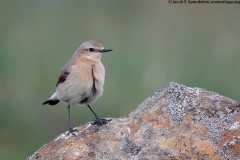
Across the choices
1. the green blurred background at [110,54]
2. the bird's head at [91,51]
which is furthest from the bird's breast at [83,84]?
the green blurred background at [110,54]

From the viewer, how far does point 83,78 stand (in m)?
8.02

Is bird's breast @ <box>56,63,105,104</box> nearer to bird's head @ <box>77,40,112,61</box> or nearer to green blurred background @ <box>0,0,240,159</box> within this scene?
bird's head @ <box>77,40,112,61</box>

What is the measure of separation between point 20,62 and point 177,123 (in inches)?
296

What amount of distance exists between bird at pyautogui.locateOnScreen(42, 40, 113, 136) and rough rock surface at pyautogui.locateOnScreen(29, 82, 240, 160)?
1.28 meters

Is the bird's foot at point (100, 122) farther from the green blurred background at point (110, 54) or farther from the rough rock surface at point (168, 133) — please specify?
the green blurred background at point (110, 54)

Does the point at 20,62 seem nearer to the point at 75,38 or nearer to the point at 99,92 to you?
the point at 75,38

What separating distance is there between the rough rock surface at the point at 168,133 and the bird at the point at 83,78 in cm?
128

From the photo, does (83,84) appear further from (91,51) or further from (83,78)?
(91,51)

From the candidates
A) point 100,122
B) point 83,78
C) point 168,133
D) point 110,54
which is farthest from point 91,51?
point 110,54

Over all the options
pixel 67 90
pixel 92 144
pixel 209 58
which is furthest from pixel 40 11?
pixel 92 144

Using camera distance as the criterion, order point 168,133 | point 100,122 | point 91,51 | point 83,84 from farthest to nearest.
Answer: point 91,51 → point 83,84 → point 100,122 → point 168,133

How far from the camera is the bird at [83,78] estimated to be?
26.2 feet

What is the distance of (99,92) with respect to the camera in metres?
8.03

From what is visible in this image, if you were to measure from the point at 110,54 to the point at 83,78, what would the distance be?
5.37 metres
